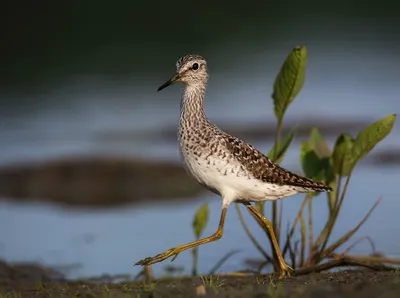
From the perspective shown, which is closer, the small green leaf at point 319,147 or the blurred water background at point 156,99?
the small green leaf at point 319,147

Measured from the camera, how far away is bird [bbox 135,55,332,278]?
9023 millimetres

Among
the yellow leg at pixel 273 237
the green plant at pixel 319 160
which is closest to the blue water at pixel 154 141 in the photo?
the green plant at pixel 319 160

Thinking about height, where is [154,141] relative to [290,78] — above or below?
below

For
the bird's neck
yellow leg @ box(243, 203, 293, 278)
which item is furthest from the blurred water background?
the bird's neck

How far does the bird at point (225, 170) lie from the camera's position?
29.6 feet

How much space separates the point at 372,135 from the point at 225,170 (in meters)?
1.63

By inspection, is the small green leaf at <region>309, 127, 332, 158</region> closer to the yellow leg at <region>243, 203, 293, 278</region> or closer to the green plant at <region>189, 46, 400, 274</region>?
the green plant at <region>189, 46, 400, 274</region>

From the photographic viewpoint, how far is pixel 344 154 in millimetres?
9992

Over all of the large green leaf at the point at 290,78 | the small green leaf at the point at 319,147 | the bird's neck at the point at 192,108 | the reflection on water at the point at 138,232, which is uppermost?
the large green leaf at the point at 290,78

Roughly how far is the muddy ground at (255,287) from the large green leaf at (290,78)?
5.95 ft

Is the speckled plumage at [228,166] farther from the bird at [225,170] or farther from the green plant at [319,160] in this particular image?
the green plant at [319,160]

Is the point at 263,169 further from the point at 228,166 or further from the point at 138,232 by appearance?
the point at 138,232

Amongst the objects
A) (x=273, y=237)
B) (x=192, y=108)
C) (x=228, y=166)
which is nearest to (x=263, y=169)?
(x=228, y=166)

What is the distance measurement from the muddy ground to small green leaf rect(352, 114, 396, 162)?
47.4 inches
